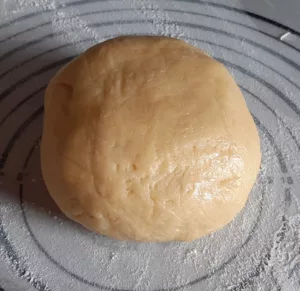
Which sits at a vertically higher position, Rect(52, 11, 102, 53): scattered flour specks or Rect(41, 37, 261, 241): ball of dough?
Rect(52, 11, 102, 53): scattered flour specks

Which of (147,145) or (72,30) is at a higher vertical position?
(72,30)

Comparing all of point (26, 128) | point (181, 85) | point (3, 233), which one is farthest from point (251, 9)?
point (3, 233)

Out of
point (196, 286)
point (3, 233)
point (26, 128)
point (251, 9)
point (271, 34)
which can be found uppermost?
point (251, 9)

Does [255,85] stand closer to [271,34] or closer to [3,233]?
[271,34]

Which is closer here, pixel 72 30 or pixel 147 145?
pixel 147 145

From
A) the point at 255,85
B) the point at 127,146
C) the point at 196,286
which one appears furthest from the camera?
the point at 255,85

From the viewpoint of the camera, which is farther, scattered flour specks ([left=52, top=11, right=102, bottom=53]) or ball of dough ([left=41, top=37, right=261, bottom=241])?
scattered flour specks ([left=52, top=11, right=102, bottom=53])

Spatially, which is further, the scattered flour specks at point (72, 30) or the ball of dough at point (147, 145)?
the scattered flour specks at point (72, 30)

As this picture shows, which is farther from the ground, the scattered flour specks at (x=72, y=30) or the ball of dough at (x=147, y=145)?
the scattered flour specks at (x=72, y=30)
